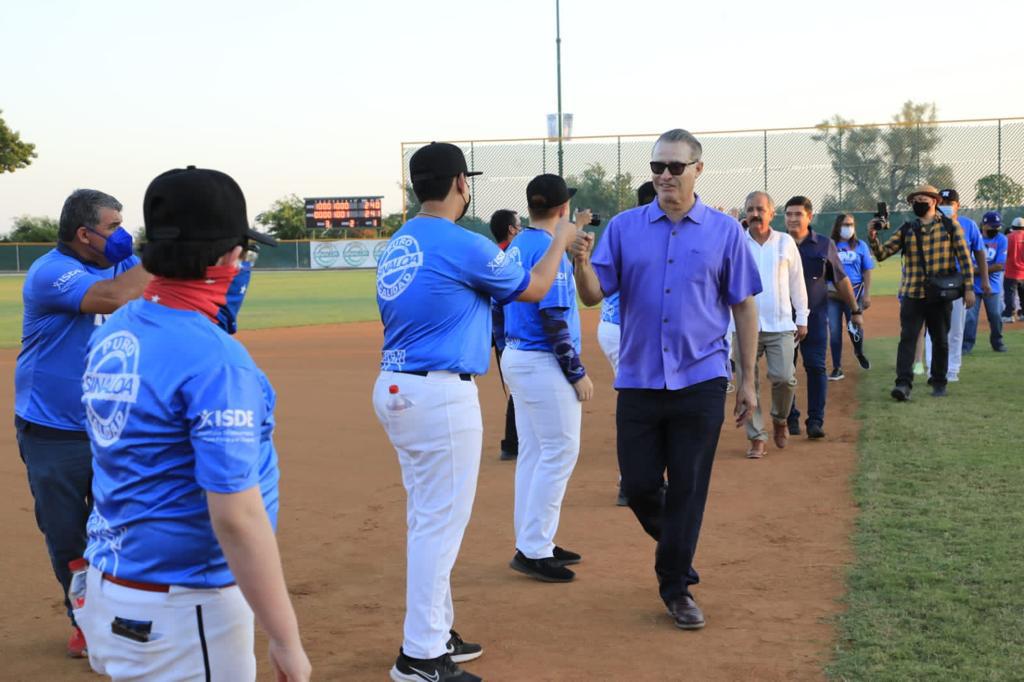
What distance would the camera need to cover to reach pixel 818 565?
616cm

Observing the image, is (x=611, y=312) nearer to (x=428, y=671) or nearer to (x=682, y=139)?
(x=682, y=139)

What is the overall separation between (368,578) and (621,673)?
2000mm

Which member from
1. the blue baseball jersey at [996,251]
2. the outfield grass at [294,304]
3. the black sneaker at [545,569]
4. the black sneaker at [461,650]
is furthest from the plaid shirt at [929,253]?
the outfield grass at [294,304]

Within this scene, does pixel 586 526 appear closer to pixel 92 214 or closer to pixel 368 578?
pixel 368 578

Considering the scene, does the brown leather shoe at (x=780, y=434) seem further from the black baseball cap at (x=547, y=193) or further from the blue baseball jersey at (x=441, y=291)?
the blue baseball jersey at (x=441, y=291)

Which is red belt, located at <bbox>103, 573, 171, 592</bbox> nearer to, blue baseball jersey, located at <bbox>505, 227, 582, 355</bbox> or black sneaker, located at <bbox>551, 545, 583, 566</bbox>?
blue baseball jersey, located at <bbox>505, 227, 582, 355</bbox>

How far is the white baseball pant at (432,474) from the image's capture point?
4.47 metres

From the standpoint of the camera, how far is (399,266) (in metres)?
4.49

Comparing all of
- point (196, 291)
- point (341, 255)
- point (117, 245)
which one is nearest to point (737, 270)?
point (117, 245)

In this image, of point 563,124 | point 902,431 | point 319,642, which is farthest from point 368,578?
point 563,124

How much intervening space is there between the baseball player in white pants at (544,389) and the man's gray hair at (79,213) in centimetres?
220

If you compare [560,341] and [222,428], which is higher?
[222,428]

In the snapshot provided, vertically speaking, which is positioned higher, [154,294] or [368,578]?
[154,294]

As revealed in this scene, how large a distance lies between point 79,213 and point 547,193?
241cm
